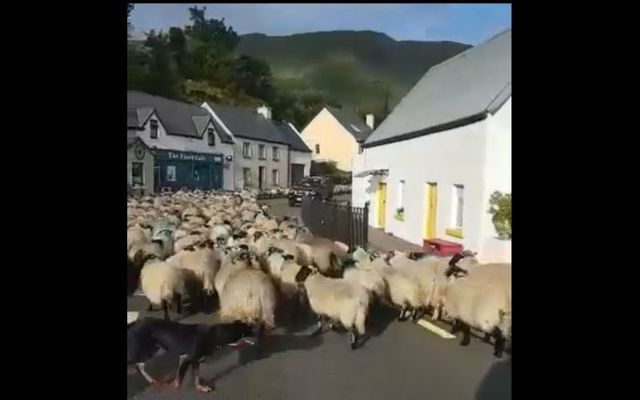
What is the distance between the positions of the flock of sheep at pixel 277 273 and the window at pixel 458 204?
0.28 feet

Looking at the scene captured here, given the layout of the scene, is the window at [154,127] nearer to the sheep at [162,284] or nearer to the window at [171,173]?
the window at [171,173]

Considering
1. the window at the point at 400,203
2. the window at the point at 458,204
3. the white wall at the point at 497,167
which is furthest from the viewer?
the window at the point at 400,203

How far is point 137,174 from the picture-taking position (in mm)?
1528

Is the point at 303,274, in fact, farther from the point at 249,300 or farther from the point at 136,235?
the point at 136,235

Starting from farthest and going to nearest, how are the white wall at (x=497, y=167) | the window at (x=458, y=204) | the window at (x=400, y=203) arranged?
the window at (x=400, y=203)
the window at (x=458, y=204)
the white wall at (x=497, y=167)

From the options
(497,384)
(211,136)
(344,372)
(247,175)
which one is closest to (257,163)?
(247,175)

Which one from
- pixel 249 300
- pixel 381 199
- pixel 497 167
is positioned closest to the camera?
pixel 497 167

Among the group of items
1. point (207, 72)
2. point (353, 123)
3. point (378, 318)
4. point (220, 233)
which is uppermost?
point (207, 72)

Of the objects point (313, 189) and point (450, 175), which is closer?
point (450, 175)

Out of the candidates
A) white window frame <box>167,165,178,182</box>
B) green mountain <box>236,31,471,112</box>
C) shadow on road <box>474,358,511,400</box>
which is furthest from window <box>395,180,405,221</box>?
white window frame <box>167,165,178,182</box>

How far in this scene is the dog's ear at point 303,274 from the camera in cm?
160

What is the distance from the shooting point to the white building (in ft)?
4.81

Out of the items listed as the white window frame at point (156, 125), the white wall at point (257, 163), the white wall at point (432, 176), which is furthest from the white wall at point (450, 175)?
the white window frame at point (156, 125)

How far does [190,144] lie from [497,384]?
103 centimetres
